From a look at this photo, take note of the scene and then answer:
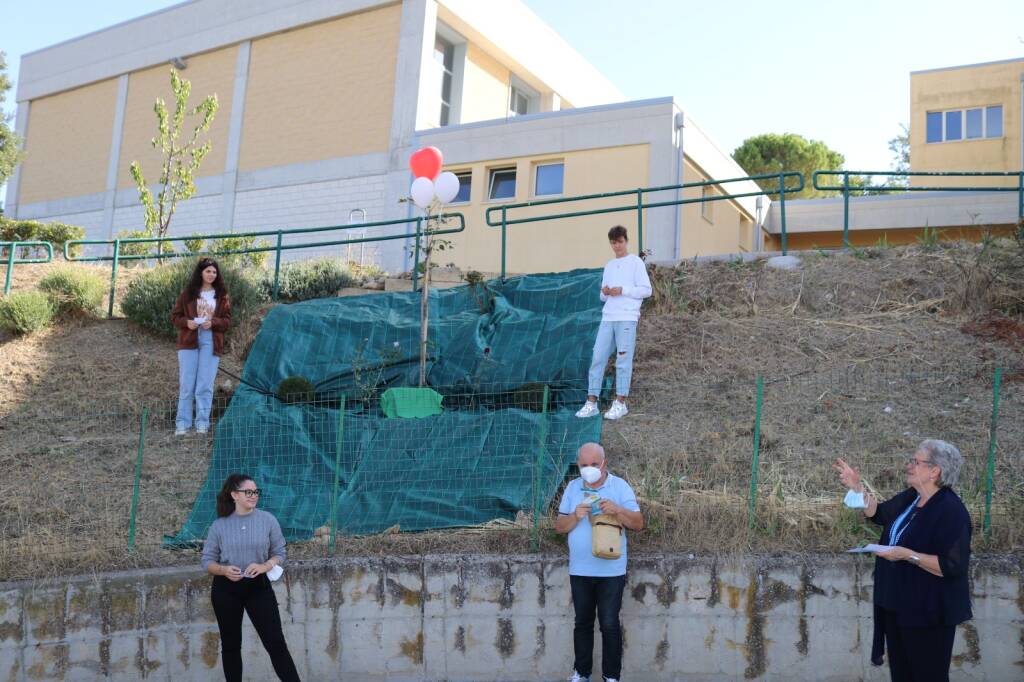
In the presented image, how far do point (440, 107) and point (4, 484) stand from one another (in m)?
14.1

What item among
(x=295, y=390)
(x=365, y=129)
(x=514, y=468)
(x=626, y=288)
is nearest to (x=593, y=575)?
(x=514, y=468)

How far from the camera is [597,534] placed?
253 inches

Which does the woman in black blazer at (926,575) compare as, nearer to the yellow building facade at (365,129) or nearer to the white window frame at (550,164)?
the yellow building facade at (365,129)

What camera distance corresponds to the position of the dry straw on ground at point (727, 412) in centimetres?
741

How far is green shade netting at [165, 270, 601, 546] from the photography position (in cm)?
795

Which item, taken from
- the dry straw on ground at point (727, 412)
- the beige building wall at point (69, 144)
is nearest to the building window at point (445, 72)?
the beige building wall at point (69, 144)

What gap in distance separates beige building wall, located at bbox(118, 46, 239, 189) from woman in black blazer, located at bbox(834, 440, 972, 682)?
20.5m

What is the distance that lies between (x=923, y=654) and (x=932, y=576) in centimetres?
36

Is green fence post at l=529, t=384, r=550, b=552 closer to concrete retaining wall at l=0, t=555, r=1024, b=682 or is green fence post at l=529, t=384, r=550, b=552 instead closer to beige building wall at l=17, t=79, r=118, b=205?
concrete retaining wall at l=0, t=555, r=1024, b=682

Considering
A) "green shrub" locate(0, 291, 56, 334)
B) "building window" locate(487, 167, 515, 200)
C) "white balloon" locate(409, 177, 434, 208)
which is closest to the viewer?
"white balloon" locate(409, 177, 434, 208)

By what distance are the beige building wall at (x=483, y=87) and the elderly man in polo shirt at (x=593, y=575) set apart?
16253 mm

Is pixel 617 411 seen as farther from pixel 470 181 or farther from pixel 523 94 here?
pixel 523 94

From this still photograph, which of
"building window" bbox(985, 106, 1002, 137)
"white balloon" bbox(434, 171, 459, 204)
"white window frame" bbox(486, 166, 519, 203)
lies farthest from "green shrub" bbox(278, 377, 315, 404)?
"building window" bbox(985, 106, 1002, 137)

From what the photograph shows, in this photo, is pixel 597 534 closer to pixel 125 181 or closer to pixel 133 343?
pixel 133 343
